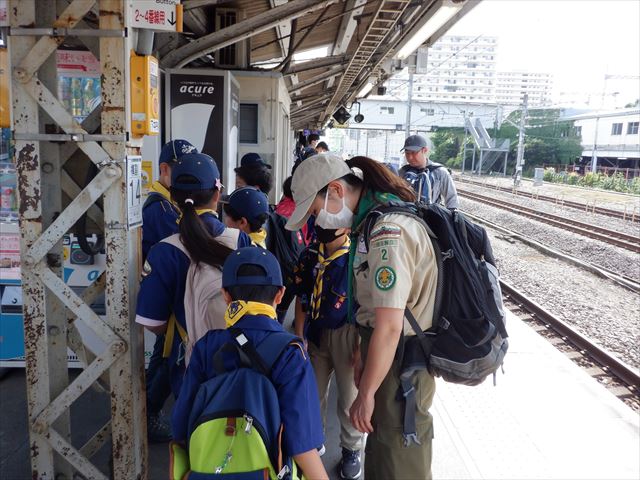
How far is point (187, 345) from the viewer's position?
254 centimetres

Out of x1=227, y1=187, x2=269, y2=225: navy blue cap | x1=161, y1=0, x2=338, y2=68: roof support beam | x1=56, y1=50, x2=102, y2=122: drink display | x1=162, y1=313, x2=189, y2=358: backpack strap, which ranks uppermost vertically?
x1=161, y1=0, x2=338, y2=68: roof support beam

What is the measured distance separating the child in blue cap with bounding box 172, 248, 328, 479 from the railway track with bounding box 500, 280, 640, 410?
4.67 metres

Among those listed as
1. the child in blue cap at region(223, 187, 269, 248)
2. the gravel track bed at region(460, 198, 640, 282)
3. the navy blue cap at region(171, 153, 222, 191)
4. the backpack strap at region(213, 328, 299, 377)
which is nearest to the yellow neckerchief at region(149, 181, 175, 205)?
the child in blue cap at region(223, 187, 269, 248)

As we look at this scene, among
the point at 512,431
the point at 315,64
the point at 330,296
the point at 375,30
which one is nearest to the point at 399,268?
the point at 330,296

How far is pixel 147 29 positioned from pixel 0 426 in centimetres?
299

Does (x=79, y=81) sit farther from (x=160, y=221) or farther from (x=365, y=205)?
(x=365, y=205)

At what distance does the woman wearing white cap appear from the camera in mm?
2090

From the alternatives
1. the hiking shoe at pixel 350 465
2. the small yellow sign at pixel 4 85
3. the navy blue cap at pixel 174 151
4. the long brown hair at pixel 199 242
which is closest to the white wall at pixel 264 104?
the navy blue cap at pixel 174 151

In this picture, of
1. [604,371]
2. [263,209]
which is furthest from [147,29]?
[604,371]

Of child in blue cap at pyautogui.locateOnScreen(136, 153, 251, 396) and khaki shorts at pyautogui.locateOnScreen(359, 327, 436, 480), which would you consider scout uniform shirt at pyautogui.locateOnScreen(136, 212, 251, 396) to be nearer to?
child in blue cap at pyautogui.locateOnScreen(136, 153, 251, 396)

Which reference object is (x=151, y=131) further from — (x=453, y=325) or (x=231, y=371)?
(x=453, y=325)

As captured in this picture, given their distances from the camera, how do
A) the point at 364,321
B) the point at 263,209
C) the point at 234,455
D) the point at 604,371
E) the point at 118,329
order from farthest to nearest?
the point at 604,371
the point at 263,209
the point at 118,329
the point at 364,321
the point at 234,455

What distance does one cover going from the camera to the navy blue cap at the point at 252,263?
1.90m

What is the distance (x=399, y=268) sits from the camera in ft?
6.80
